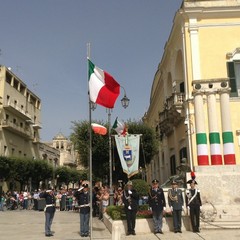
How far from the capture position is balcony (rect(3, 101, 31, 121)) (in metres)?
48.4

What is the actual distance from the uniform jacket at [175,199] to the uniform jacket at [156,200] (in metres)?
0.25

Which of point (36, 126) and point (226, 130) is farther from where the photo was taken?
point (36, 126)

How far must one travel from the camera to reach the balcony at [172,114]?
71.8 ft

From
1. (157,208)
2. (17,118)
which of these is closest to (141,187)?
(157,208)

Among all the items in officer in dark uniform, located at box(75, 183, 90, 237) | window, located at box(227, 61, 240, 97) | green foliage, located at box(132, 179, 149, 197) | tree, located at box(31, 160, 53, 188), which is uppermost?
window, located at box(227, 61, 240, 97)

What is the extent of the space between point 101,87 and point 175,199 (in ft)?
13.6

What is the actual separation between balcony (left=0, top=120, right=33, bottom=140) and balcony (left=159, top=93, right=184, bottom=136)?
85.1 ft

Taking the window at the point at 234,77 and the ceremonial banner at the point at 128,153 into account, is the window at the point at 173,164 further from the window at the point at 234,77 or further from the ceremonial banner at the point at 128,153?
the window at the point at 234,77

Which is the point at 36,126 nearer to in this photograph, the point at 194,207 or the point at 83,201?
the point at 83,201

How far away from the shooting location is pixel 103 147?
27359 millimetres

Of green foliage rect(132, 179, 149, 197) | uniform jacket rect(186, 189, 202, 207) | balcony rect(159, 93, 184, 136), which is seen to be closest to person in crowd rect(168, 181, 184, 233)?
uniform jacket rect(186, 189, 202, 207)


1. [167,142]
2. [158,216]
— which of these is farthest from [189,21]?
[158,216]

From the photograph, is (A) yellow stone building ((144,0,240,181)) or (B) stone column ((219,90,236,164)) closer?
(B) stone column ((219,90,236,164))

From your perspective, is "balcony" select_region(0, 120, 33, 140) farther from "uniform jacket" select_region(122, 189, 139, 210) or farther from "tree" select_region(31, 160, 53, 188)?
"uniform jacket" select_region(122, 189, 139, 210)
